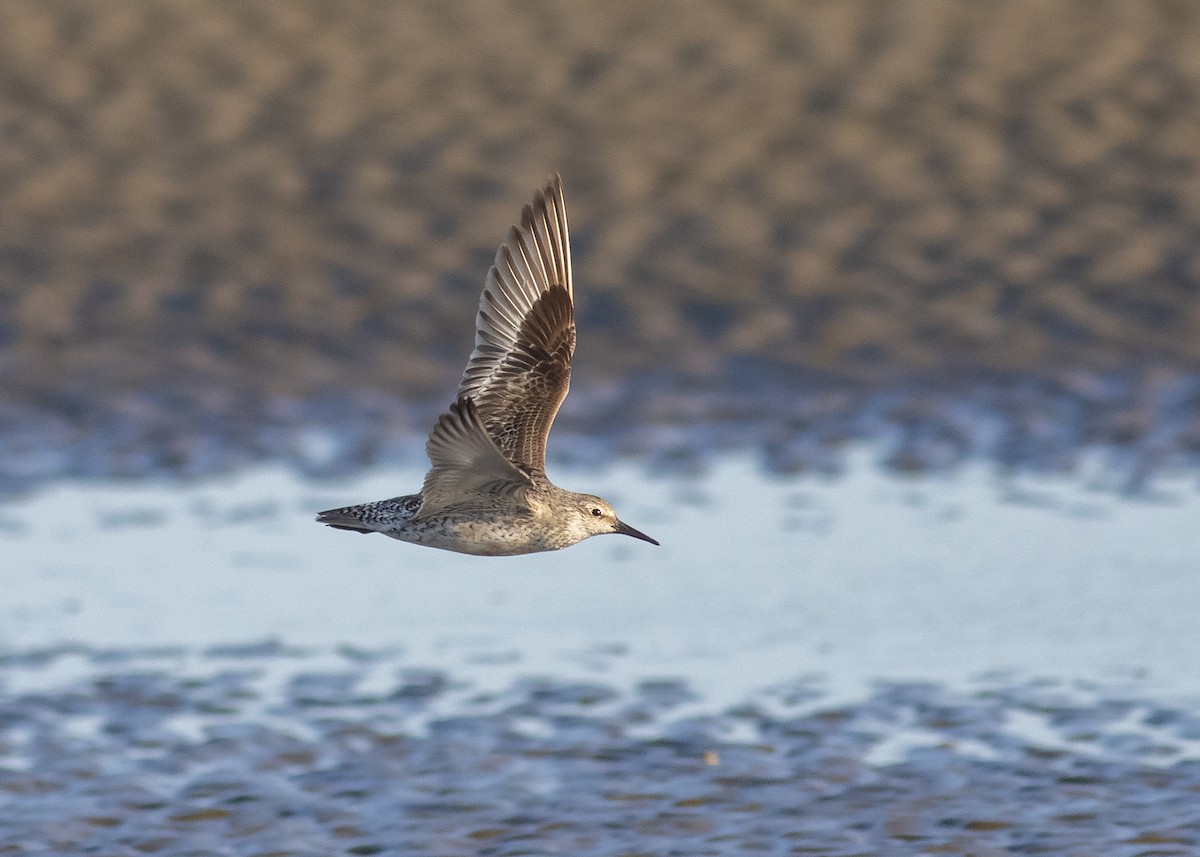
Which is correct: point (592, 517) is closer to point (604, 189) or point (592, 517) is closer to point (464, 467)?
point (464, 467)

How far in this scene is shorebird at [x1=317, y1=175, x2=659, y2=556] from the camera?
9.55m

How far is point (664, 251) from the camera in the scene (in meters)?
20.0

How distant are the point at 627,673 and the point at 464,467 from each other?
489 centimetres

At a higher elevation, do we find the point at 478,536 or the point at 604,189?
the point at 604,189

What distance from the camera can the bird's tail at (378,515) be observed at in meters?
10.2

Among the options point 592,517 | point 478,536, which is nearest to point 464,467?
point 478,536

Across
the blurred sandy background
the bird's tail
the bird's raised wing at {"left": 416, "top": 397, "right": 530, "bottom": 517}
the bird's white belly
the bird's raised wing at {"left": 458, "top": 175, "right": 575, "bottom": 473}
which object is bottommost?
the bird's white belly

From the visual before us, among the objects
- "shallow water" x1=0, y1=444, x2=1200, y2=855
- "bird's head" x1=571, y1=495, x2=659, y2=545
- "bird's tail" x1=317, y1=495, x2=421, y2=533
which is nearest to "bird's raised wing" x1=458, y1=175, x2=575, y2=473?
"bird's head" x1=571, y1=495, x2=659, y2=545

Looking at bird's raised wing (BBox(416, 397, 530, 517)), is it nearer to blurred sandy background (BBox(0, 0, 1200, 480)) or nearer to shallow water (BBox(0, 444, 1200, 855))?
shallow water (BBox(0, 444, 1200, 855))

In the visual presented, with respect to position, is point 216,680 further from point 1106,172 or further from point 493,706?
point 1106,172

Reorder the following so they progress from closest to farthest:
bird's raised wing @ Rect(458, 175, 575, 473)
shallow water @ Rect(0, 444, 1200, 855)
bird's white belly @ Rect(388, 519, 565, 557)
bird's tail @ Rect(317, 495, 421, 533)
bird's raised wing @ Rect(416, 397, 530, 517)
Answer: bird's raised wing @ Rect(416, 397, 530, 517) → bird's white belly @ Rect(388, 519, 565, 557) → bird's tail @ Rect(317, 495, 421, 533) → bird's raised wing @ Rect(458, 175, 575, 473) → shallow water @ Rect(0, 444, 1200, 855)

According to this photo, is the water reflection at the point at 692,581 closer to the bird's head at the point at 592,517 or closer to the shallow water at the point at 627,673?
the shallow water at the point at 627,673

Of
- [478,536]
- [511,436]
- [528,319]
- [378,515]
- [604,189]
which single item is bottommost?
[478,536]

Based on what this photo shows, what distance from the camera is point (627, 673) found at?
1412cm
